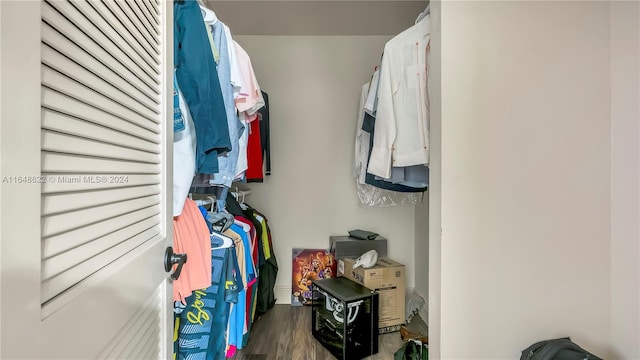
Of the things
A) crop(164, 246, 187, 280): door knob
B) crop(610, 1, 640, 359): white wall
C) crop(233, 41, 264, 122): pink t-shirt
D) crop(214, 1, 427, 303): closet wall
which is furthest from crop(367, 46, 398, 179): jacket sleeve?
crop(214, 1, 427, 303): closet wall

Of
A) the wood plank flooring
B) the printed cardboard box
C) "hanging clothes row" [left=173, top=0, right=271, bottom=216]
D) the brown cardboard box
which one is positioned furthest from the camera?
the printed cardboard box

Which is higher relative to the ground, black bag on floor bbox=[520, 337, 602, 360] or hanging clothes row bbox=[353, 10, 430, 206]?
hanging clothes row bbox=[353, 10, 430, 206]

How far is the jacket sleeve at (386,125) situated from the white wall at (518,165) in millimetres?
384

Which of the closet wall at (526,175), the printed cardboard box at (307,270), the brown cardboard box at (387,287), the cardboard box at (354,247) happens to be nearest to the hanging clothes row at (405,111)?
the closet wall at (526,175)

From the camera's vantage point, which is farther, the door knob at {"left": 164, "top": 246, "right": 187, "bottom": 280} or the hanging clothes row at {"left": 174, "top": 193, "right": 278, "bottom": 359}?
the hanging clothes row at {"left": 174, "top": 193, "right": 278, "bottom": 359}

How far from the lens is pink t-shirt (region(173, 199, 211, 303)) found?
111cm

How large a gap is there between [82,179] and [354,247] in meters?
2.12

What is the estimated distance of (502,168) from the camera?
103 centimetres

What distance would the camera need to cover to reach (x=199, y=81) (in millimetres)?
1025

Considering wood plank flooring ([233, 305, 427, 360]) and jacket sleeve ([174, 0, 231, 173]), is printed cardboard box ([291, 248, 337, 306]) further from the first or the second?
jacket sleeve ([174, 0, 231, 173])

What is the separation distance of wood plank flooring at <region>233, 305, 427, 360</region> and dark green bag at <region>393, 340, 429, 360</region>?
0.55ft

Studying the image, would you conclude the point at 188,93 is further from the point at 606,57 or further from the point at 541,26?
the point at 606,57

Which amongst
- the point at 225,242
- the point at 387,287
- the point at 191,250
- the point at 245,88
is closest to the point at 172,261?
the point at 191,250

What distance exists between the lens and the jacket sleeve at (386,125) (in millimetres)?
1394
